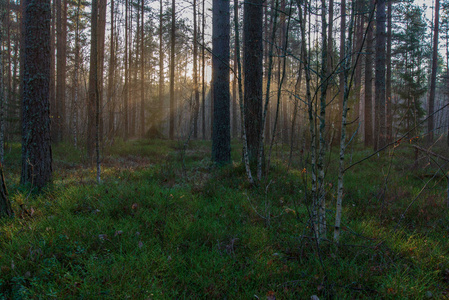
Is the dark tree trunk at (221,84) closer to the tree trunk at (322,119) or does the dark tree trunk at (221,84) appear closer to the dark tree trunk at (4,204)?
the tree trunk at (322,119)

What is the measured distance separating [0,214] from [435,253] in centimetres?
556

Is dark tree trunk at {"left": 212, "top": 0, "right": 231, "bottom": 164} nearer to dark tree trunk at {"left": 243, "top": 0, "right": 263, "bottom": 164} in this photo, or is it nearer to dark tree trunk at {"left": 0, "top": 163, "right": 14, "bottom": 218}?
dark tree trunk at {"left": 243, "top": 0, "right": 263, "bottom": 164}

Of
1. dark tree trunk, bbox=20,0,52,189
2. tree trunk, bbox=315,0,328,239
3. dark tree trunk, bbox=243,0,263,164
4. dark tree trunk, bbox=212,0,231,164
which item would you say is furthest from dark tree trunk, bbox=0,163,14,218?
dark tree trunk, bbox=212,0,231,164

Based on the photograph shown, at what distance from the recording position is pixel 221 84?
7598mm

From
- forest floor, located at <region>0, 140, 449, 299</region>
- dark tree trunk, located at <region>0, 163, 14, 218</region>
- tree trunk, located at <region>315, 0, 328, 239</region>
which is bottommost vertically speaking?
forest floor, located at <region>0, 140, 449, 299</region>

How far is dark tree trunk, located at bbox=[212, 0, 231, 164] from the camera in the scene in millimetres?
7582

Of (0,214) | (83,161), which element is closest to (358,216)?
(0,214)

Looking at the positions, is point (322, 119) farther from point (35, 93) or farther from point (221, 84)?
point (221, 84)

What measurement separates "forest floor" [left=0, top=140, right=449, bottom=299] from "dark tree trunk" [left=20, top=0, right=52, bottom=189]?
521 millimetres

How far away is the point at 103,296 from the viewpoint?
210 cm

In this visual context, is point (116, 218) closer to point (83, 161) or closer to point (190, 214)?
point (190, 214)

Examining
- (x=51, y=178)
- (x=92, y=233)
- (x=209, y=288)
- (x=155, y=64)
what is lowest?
(x=209, y=288)

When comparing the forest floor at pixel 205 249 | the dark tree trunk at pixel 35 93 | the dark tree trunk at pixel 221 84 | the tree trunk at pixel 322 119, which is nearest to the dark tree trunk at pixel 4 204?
the forest floor at pixel 205 249

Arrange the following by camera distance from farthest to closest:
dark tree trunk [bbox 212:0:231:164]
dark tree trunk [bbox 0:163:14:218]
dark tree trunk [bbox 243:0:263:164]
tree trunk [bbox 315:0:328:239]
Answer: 1. dark tree trunk [bbox 212:0:231:164]
2. dark tree trunk [bbox 243:0:263:164]
3. dark tree trunk [bbox 0:163:14:218]
4. tree trunk [bbox 315:0:328:239]
